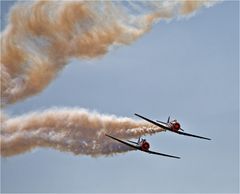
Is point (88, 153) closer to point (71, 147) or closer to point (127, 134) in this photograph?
point (71, 147)

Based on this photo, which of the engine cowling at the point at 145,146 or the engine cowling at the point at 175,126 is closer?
the engine cowling at the point at 175,126

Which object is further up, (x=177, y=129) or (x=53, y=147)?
(x=177, y=129)

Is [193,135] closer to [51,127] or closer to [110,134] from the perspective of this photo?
[110,134]

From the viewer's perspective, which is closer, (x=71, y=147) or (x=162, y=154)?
(x=71, y=147)

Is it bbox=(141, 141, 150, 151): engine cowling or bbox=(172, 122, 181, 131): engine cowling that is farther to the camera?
bbox=(141, 141, 150, 151): engine cowling

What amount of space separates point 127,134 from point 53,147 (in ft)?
25.5

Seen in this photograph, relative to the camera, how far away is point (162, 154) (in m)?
30.4

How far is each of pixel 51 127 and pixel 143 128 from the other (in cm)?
972

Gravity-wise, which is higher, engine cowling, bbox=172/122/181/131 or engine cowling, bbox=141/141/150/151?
engine cowling, bbox=172/122/181/131

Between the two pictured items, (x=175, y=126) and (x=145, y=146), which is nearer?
(x=175, y=126)

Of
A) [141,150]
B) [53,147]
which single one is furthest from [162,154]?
[53,147]

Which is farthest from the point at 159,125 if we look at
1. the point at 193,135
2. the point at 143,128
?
the point at 193,135

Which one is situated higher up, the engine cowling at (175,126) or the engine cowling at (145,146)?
the engine cowling at (175,126)

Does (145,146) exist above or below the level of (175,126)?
below
